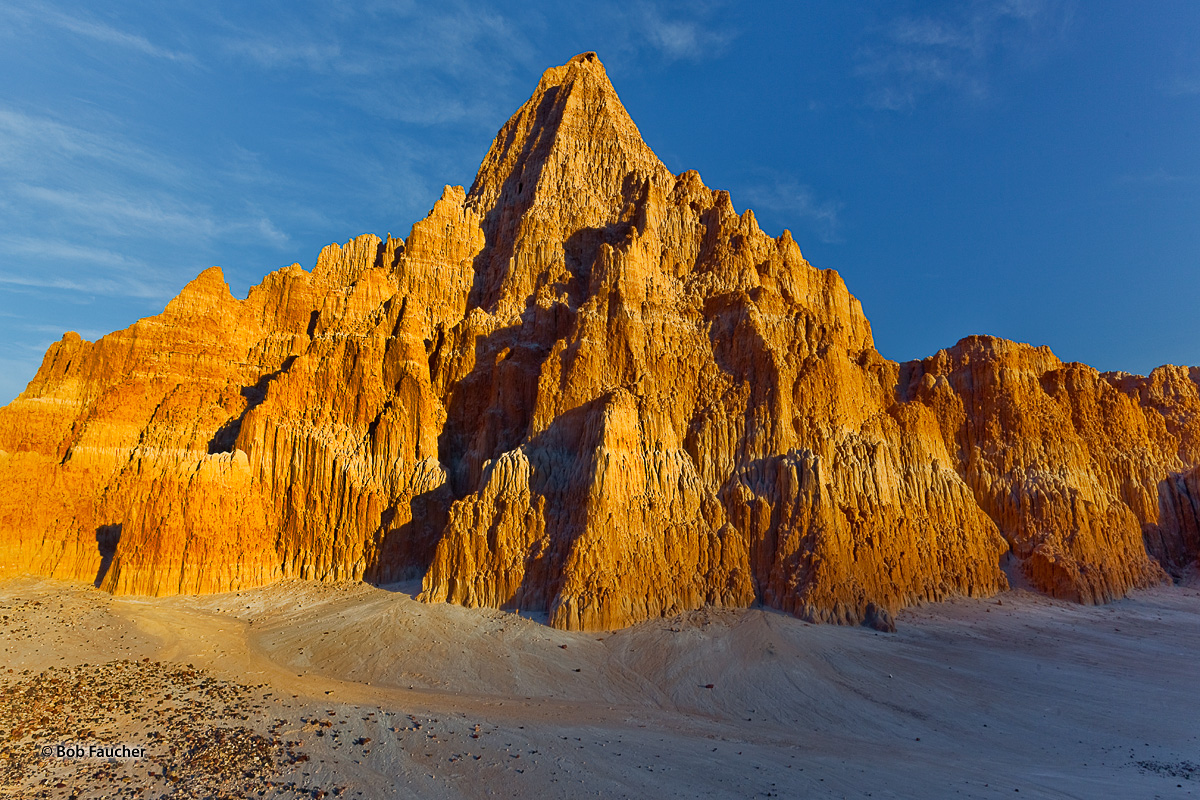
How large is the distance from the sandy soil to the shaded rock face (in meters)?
2.59

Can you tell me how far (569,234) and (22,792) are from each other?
136 ft

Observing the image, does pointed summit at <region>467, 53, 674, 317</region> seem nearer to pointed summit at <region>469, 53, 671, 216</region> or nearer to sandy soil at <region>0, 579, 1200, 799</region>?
pointed summit at <region>469, 53, 671, 216</region>

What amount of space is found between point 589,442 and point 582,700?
1367 centimetres

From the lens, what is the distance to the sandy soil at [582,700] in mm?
14828

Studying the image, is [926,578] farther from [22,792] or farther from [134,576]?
[134,576]

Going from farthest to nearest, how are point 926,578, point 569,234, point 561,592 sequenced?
point 569,234 → point 926,578 → point 561,592

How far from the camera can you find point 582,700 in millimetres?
21438

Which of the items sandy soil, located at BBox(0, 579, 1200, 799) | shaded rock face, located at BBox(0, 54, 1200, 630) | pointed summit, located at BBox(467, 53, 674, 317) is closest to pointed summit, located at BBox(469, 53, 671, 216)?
pointed summit, located at BBox(467, 53, 674, 317)

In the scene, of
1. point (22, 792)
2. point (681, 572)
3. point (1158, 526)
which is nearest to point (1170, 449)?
point (1158, 526)

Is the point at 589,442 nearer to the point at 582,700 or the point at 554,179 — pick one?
the point at 582,700

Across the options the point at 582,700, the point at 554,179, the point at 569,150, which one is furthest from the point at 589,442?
the point at 569,150

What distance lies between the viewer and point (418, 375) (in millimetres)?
39125

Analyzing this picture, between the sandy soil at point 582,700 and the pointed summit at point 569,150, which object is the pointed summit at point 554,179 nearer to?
the pointed summit at point 569,150

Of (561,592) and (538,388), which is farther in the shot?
(538,388)
